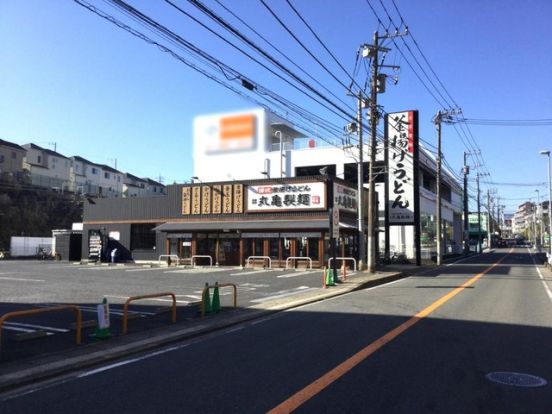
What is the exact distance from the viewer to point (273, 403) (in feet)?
18.3

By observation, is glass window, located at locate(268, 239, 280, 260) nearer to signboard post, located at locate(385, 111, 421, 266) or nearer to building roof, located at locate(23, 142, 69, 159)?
signboard post, located at locate(385, 111, 421, 266)

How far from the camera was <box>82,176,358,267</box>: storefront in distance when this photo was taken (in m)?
31.7

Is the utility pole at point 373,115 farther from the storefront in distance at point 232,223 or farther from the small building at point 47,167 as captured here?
the small building at point 47,167

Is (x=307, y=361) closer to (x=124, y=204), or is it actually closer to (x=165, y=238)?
(x=165, y=238)

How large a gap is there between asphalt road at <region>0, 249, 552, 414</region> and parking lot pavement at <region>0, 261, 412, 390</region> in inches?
20.3

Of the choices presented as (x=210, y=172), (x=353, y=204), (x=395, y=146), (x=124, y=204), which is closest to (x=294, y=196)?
(x=353, y=204)

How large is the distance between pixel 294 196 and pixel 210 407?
27.5 meters

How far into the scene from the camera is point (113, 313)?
1266cm

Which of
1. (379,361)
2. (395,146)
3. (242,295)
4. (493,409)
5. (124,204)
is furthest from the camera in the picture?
(124,204)

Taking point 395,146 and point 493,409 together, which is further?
point 395,146

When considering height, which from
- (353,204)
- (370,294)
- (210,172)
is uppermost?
(210,172)

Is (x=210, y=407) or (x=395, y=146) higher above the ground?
(x=395, y=146)

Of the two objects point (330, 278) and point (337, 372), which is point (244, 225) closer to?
point (330, 278)

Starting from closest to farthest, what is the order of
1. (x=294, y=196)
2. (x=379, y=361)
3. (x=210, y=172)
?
(x=379, y=361) → (x=294, y=196) → (x=210, y=172)
